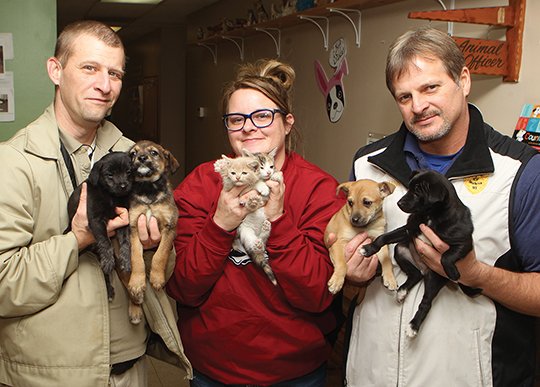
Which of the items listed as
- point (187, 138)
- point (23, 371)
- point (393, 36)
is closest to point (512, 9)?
point (393, 36)

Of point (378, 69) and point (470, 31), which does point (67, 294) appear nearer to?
point (470, 31)

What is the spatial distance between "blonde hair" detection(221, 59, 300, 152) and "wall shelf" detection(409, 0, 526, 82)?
736 mm

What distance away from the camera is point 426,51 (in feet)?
5.23

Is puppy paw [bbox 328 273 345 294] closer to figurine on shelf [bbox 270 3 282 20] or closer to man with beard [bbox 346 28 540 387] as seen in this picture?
man with beard [bbox 346 28 540 387]

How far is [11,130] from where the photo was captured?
132 inches

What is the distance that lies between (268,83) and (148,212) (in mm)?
591

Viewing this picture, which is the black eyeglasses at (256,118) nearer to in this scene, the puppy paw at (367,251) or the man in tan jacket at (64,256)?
the man in tan jacket at (64,256)

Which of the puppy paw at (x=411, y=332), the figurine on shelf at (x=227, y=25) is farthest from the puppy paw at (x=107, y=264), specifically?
the figurine on shelf at (x=227, y=25)

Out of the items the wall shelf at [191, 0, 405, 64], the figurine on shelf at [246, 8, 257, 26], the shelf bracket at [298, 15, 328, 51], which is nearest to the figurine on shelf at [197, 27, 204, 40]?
the wall shelf at [191, 0, 405, 64]

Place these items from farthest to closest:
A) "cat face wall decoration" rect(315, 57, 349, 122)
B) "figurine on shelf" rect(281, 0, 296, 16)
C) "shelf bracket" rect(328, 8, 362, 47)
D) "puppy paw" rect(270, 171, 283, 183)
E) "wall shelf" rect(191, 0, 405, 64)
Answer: "figurine on shelf" rect(281, 0, 296, 16) < "cat face wall decoration" rect(315, 57, 349, 122) < "shelf bracket" rect(328, 8, 362, 47) < "wall shelf" rect(191, 0, 405, 64) < "puppy paw" rect(270, 171, 283, 183)

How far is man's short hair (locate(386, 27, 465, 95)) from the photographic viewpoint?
160cm

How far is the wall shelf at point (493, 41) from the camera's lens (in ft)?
7.44

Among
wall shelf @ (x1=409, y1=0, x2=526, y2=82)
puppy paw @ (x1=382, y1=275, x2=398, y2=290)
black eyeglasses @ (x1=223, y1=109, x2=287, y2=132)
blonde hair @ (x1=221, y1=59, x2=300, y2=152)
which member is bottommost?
puppy paw @ (x1=382, y1=275, x2=398, y2=290)

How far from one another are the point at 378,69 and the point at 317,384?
226 centimetres
